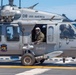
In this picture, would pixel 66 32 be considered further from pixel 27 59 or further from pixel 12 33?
pixel 12 33

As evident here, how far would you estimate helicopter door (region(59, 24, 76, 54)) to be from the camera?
17969mm

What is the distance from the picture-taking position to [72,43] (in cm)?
1800

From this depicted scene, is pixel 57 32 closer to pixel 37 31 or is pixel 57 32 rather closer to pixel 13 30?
pixel 37 31

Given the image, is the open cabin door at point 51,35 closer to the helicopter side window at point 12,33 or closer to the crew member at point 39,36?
the crew member at point 39,36

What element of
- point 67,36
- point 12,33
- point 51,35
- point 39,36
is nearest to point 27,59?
point 39,36

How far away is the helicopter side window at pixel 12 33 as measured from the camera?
18.2 metres

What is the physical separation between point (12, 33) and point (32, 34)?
1047 mm

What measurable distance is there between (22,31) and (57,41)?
1874 millimetres

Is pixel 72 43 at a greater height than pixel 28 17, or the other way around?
pixel 28 17

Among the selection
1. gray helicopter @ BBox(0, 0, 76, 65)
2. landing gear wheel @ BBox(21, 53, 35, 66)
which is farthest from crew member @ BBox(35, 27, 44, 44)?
landing gear wheel @ BBox(21, 53, 35, 66)

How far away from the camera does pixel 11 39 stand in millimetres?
18375

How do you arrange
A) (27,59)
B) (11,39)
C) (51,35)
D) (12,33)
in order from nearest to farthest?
(51,35), (27,59), (12,33), (11,39)

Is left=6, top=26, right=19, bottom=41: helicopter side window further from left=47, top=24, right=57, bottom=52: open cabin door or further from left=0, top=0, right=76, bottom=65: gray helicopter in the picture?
left=47, top=24, right=57, bottom=52: open cabin door

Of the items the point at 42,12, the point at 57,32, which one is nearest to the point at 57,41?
the point at 57,32
